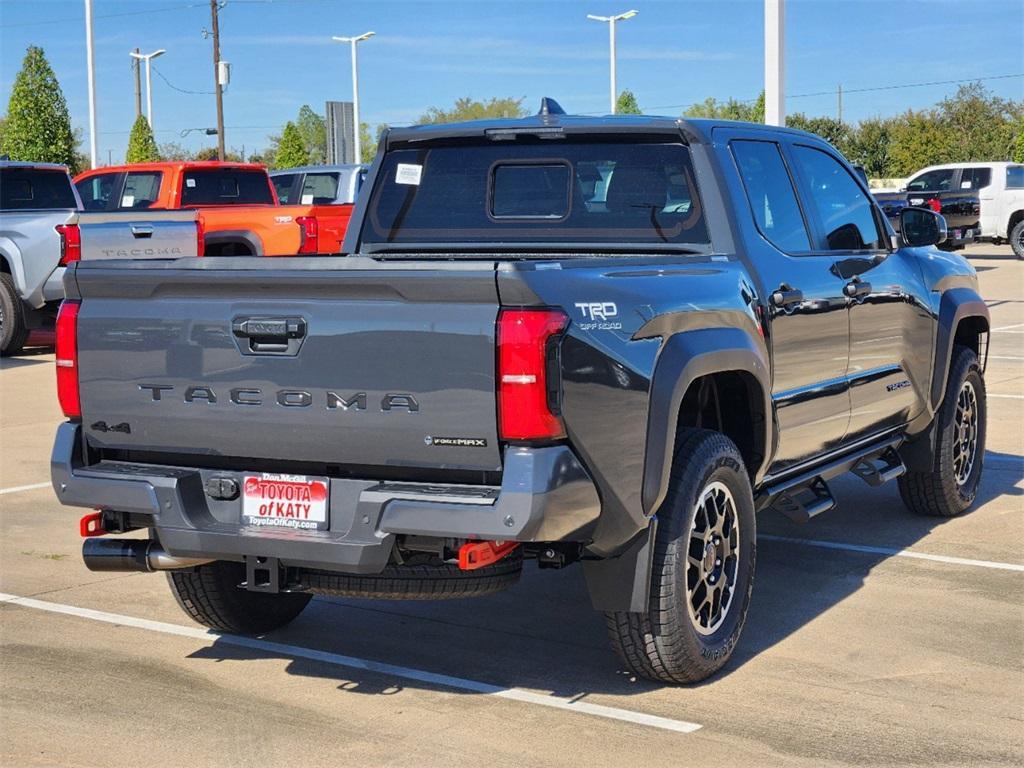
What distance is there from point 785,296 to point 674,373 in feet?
3.97

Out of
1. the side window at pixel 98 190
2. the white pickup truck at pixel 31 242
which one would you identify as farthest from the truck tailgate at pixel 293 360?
the side window at pixel 98 190

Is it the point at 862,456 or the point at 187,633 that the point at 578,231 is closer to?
the point at 862,456

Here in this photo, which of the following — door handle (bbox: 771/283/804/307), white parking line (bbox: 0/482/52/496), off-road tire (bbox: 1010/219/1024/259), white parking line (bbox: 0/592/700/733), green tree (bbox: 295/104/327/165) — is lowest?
white parking line (bbox: 0/592/700/733)

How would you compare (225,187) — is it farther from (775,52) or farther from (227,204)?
(775,52)

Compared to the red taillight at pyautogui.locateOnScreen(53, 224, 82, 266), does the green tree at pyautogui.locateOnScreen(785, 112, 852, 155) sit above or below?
above

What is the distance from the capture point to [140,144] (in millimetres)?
53312

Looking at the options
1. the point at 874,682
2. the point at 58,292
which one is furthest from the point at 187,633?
the point at 58,292

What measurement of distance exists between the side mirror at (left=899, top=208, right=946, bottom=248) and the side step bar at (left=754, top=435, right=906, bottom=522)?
1009 millimetres

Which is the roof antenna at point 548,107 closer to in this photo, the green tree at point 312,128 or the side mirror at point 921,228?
the side mirror at point 921,228

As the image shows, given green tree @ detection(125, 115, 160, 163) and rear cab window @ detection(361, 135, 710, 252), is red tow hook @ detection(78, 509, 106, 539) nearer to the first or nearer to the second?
rear cab window @ detection(361, 135, 710, 252)

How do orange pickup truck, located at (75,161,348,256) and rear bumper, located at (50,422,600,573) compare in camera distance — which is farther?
orange pickup truck, located at (75,161,348,256)

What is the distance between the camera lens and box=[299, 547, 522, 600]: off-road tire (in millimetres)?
4730

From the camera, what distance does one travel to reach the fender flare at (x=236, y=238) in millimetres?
18812

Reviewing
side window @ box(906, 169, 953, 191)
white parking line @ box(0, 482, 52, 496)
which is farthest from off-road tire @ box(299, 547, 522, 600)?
side window @ box(906, 169, 953, 191)
